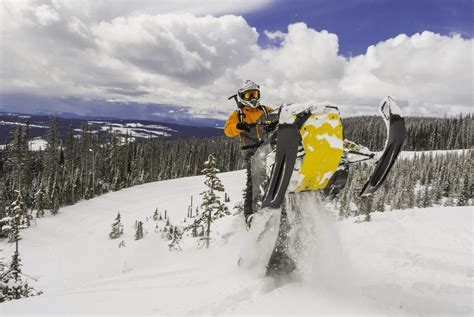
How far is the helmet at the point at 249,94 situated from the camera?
6.20m

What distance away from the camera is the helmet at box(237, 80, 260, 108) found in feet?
20.3

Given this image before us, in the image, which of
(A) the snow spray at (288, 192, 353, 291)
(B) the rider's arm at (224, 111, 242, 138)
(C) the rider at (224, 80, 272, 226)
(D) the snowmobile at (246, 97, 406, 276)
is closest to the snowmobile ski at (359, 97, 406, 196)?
(D) the snowmobile at (246, 97, 406, 276)

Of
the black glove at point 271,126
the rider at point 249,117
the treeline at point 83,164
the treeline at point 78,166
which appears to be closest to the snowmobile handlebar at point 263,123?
the black glove at point 271,126

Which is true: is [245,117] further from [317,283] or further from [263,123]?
[317,283]

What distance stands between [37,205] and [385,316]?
193ft

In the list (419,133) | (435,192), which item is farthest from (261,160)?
(419,133)

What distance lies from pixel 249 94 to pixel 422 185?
107 meters

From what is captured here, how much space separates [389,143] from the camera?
17.0 feet

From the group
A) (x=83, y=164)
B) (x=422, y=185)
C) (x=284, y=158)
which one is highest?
(x=284, y=158)

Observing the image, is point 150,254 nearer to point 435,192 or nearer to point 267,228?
point 267,228

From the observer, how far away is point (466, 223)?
1327 cm

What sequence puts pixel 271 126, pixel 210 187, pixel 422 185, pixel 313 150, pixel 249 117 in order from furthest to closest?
pixel 422 185 → pixel 210 187 → pixel 249 117 → pixel 271 126 → pixel 313 150

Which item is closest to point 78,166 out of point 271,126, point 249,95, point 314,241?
point 249,95

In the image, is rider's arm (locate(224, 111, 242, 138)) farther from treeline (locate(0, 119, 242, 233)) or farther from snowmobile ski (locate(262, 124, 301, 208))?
treeline (locate(0, 119, 242, 233))
